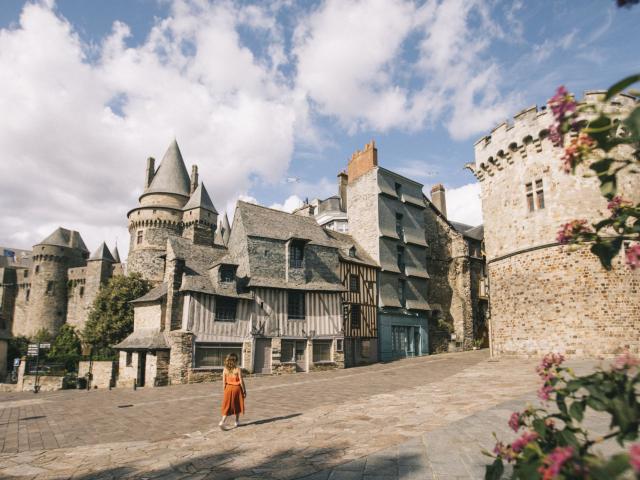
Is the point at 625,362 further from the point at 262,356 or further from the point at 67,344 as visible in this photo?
the point at 67,344

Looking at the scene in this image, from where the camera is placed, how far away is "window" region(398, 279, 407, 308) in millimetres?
29688

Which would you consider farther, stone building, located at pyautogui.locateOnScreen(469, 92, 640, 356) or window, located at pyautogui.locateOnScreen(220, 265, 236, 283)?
window, located at pyautogui.locateOnScreen(220, 265, 236, 283)

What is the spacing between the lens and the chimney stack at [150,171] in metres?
48.6

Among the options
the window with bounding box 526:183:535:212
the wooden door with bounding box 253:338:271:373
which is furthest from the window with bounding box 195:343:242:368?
the window with bounding box 526:183:535:212

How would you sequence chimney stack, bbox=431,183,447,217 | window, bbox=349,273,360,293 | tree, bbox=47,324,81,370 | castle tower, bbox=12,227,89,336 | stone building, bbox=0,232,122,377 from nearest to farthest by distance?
window, bbox=349,273,360,293 → chimney stack, bbox=431,183,447,217 → tree, bbox=47,324,81,370 → stone building, bbox=0,232,122,377 → castle tower, bbox=12,227,89,336

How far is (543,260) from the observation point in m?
17.1

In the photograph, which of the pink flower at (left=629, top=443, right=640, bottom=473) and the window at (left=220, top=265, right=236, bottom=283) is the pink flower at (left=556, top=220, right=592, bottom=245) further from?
the window at (left=220, top=265, right=236, bottom=283)

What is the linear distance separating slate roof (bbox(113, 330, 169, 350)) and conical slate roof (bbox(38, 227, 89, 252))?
39.4 m

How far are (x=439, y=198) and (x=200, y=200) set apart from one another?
2470cm

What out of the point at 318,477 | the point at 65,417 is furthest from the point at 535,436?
the point at 65,417

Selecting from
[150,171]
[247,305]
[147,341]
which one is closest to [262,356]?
[247,305]

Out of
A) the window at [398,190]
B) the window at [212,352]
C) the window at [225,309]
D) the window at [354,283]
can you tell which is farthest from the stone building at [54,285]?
the window at [398,190]

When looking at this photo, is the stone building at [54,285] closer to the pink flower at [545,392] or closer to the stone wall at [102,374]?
the stone wall at [102,374]

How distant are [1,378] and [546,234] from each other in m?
38.1
